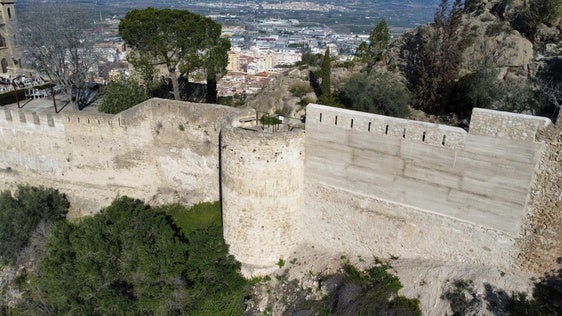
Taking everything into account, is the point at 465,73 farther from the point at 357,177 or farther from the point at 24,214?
the point at 24,214

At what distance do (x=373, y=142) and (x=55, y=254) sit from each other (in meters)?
8.82

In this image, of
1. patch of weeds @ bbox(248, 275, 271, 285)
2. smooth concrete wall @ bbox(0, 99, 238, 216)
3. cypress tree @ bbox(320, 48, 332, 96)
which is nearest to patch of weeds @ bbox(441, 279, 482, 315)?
patch of weeds @ bbox(248, 275, 271, 285)

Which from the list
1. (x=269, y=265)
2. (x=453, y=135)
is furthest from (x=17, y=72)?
(x=453, y=135)

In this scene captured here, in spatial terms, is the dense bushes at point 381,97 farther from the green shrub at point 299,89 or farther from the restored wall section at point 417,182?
the restored wall section at point 417,182

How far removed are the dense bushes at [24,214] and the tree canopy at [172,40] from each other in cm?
591

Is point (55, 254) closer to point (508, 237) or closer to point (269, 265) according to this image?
point (269, 265)

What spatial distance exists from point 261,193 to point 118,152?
20.2 feet

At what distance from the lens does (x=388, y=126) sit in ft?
31.2

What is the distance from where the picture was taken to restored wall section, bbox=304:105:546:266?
8609 mm

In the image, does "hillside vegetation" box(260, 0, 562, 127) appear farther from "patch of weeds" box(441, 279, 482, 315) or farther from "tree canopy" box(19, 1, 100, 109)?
"tree canopy" box(19, 1, 100, 109)

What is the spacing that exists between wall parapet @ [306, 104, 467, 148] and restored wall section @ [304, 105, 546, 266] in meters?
0.02

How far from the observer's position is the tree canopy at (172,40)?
1627 centimetres

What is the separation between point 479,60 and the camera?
50.6 feet

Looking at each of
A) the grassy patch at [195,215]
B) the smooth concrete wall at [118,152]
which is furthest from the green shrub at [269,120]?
the grassy patch at [195,215]
